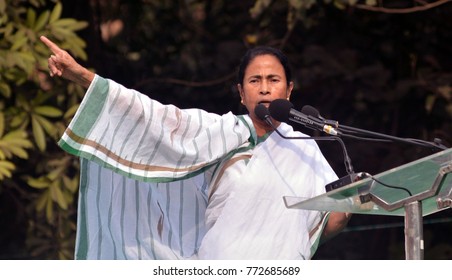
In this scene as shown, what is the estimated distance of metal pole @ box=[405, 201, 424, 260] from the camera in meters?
3.16

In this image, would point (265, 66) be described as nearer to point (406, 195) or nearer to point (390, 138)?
point (390, 138)

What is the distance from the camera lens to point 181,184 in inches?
152

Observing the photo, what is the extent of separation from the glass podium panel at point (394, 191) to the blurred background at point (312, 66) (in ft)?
10.1

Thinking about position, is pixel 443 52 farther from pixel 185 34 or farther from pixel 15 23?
pixel 15 23

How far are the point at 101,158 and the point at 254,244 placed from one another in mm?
520

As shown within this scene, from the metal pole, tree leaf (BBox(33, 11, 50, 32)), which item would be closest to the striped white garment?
the metal pole

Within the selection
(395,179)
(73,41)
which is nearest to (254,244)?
(395,179)

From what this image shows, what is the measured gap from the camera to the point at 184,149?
3.71 meters

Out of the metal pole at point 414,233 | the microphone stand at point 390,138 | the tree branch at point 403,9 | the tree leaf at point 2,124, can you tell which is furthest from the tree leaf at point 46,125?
the metal pole at point 414,233

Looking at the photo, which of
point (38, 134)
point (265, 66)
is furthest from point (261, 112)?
point (38, 134)

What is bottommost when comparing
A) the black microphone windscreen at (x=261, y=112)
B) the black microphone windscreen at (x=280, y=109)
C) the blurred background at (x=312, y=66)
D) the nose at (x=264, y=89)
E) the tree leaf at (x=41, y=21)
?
the black microphone windscreen at (x=280, y=109)

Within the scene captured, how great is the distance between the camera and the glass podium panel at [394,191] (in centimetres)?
309

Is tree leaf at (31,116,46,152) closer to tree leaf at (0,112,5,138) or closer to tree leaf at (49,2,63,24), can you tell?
tree leaf at (0,112,5,138)

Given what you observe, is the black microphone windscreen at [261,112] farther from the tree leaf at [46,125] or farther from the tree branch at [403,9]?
the tree branch at [403,9]
